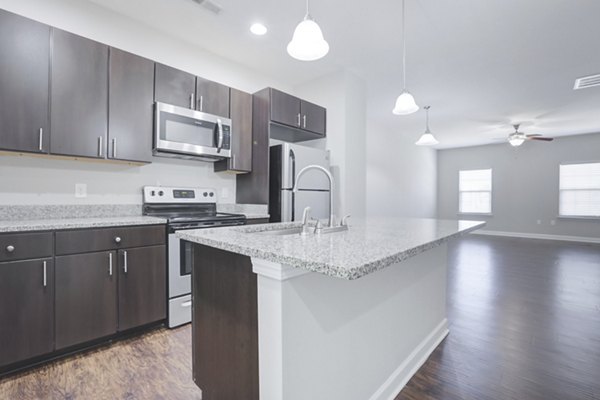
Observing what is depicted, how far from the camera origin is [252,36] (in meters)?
2.91

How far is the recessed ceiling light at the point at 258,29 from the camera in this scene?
271 centimetres

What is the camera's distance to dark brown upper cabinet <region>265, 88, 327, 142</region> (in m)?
3.20

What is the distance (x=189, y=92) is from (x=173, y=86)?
0.15 metres

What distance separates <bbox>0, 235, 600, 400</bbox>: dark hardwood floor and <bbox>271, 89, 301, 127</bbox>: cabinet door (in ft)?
7.48

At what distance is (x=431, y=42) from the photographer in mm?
2998

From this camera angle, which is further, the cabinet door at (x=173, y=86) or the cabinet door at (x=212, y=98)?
the cabinet door at (x=212, y=98)

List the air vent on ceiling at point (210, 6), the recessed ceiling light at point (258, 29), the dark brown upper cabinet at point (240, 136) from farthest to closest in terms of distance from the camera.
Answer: the dark brown upper cabinet at point (240, 136)
the recessed ceiling light at point (258, 29)
the air vent on ceiling at point (210, 6)

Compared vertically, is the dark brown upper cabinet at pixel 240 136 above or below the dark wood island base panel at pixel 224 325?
above

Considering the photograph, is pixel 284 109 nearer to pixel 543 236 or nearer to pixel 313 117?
pixel 313 117

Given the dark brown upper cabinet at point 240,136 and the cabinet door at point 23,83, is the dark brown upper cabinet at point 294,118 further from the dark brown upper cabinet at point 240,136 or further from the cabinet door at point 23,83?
the cabinet door at point 23,83

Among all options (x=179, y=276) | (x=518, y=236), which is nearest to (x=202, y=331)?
(x=179, y=276)

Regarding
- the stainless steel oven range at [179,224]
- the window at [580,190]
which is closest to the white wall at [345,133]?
the stainless steel oven range at [179,224]

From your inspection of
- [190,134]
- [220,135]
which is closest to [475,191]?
[220,135]

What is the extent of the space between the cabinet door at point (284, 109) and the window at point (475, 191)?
7.37 metres
